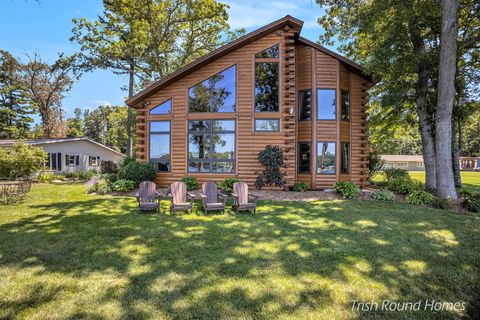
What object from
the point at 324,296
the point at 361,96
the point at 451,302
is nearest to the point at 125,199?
the point at 324,296

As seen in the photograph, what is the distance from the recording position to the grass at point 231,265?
280 cm

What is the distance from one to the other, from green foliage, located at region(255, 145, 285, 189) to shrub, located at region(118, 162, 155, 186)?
492cm

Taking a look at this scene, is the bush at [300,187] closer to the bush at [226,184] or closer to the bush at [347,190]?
the bush at [347,190]

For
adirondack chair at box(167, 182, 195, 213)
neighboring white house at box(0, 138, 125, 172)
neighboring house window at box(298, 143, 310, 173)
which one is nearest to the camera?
adirondack chair at box(167, 182, 195, 213)

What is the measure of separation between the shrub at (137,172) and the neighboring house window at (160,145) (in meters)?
0.72

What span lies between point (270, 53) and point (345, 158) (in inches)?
241

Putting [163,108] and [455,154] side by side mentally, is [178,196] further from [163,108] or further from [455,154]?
[455,154]

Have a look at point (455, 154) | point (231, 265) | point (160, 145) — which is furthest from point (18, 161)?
point (455, 154)

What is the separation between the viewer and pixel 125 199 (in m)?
8.98

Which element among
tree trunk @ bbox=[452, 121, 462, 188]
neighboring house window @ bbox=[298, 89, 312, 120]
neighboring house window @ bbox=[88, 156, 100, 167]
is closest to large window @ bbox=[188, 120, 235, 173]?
neighboring house window @ bbox=[298, 89, 312, 120]

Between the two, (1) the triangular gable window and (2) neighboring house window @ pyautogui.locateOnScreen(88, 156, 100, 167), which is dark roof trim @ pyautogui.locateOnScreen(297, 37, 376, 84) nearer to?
(1) the triangular gable window

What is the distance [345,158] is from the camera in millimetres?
11844

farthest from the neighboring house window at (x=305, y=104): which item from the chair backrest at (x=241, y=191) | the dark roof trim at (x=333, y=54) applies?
the chair backrest at (x=241, y=191)

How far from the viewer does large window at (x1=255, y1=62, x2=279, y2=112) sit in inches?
437
